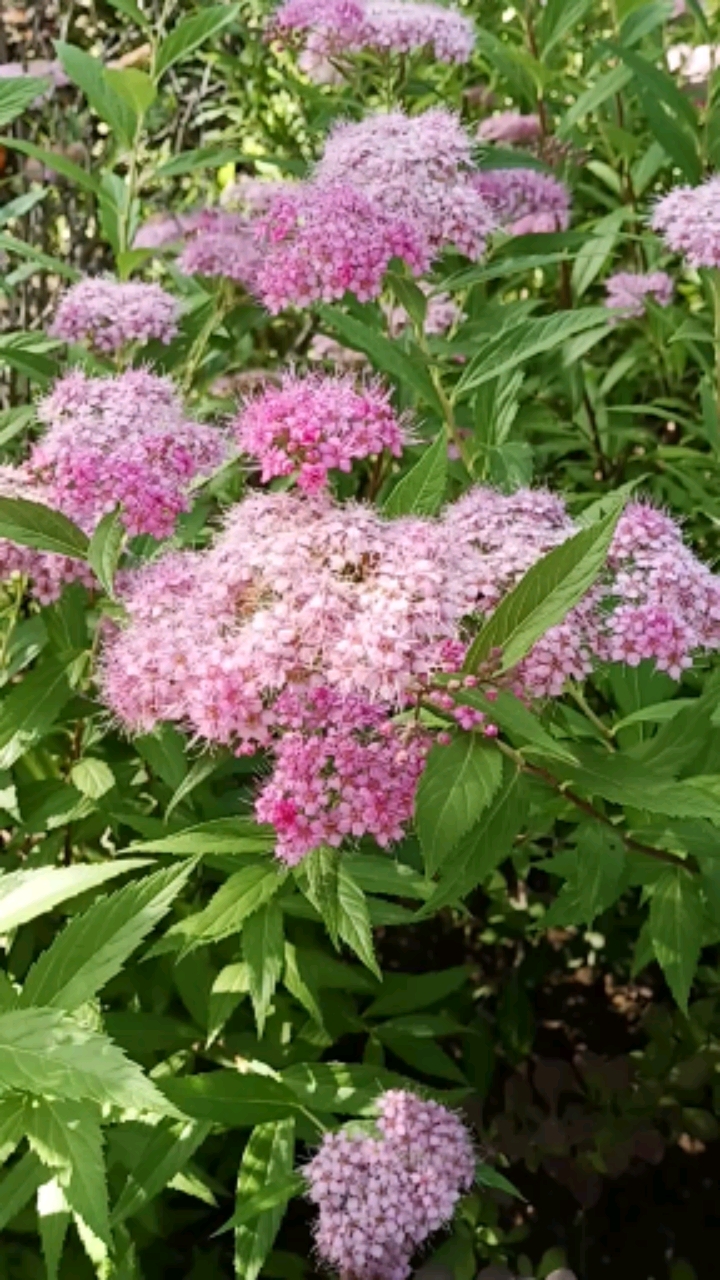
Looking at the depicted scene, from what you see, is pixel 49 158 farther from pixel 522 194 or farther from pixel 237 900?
pixel 237 900

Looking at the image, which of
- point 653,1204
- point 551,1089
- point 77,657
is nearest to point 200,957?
point 77,657

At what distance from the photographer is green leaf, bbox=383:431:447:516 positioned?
144 cm

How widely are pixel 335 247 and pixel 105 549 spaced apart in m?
0.56

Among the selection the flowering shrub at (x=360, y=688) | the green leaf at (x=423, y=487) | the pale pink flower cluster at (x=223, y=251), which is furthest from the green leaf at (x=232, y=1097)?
the pale pink flower cluster at (x=223, y=251)

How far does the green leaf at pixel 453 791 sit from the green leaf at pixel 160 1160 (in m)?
0.56

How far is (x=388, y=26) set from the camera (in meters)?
2.27

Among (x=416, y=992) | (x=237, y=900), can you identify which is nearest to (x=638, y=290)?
(x=416, y=992)

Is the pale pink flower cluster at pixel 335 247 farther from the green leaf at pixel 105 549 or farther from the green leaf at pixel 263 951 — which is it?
the green leaf at pixel 263 951

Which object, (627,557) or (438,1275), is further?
(438,1275)

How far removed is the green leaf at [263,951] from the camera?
1566 mm

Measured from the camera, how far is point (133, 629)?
1.40m

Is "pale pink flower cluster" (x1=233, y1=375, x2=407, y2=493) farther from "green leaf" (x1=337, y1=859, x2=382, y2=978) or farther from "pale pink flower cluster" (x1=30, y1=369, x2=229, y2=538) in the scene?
"green leaf" (x1=337, y1=859, x2=382, y2=978)

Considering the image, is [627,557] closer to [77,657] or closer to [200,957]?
[77,657]

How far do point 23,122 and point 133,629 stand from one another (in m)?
2.19
